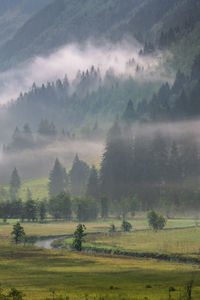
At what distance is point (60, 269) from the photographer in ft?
271

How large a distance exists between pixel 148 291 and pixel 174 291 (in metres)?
3.62

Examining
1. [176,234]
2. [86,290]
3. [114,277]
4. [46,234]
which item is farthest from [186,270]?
[46,234]

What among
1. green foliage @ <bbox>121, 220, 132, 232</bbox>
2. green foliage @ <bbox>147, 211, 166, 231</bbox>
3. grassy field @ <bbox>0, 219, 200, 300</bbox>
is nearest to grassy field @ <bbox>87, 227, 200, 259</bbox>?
grassy field @ <bbox>0, 219, 200, 300</bbox>

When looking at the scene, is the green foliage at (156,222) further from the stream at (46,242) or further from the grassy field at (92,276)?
the grassy field at (92,276)

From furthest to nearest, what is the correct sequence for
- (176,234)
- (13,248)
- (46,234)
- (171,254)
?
(46,234)
(176,234)
(13,248)
(171,254)

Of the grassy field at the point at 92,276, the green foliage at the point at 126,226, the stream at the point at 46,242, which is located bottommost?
the grassy field at the point at 92,276

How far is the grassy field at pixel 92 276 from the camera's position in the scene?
5964 cm

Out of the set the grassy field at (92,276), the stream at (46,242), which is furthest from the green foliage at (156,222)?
the grassy field at (92,276)

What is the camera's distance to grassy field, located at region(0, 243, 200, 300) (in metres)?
59.6

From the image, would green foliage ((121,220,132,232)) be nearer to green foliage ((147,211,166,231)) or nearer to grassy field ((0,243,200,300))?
green foliage ((147,211,166,231))

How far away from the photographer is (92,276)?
243 ft

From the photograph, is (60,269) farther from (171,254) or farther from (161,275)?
(171,254)

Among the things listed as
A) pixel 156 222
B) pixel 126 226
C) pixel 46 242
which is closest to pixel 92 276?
pixel 46 242

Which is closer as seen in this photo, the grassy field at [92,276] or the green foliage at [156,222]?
the grassy field at [92,276]
